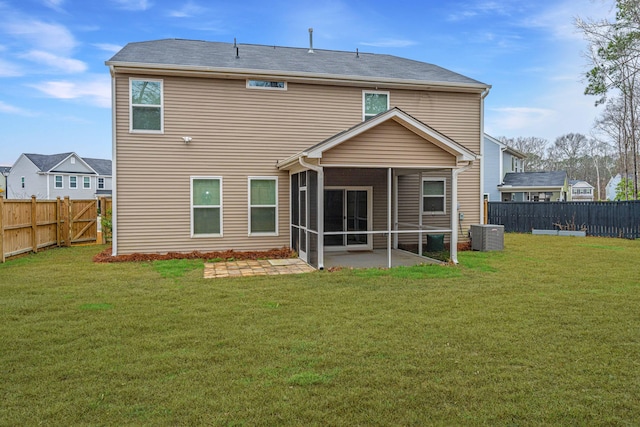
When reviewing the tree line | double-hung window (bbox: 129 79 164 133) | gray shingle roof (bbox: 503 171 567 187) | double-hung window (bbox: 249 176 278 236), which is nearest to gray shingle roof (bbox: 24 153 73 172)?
double-hung window (bbox: 129 79 164 133)

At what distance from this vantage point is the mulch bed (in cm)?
1057

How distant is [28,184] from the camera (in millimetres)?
39750

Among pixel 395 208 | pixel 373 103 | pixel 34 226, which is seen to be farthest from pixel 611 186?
pixel 34 226

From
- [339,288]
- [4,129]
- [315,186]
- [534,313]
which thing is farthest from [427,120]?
[4,129]

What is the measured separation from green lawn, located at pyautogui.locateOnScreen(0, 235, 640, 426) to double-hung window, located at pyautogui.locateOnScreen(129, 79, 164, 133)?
4.62m

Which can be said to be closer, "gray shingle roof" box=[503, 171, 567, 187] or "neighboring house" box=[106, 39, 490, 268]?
"neighboring house" box=[106, 39, 490, 268]

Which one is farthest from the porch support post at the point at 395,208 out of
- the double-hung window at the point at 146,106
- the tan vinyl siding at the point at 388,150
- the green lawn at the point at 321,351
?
the double-hung window at the point at 146,106

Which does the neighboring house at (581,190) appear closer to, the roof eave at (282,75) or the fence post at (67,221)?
the roof eave at (282,75)

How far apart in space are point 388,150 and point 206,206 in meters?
5.15

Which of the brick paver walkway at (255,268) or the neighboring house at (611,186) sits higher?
the neighboring house at (611,186)

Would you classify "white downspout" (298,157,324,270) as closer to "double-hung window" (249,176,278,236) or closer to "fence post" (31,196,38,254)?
"double-hung window" (249,176,278,236)

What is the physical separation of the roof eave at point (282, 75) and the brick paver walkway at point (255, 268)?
495 cm

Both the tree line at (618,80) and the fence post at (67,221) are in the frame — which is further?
the tree line at (618,80)

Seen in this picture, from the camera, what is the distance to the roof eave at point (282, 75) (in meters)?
10.6
